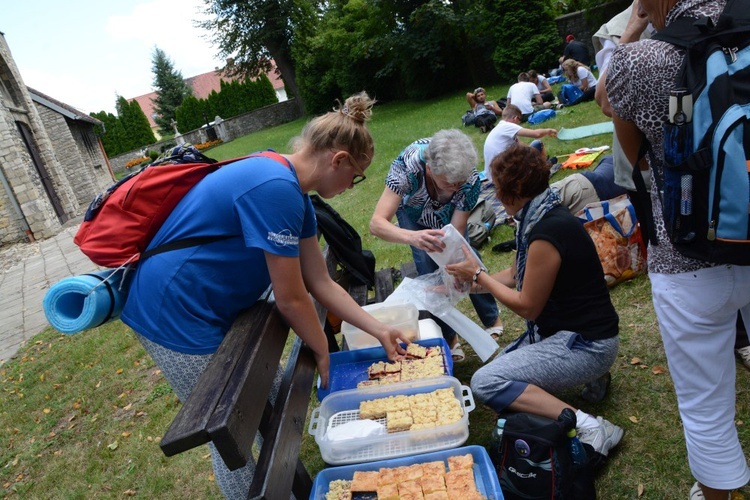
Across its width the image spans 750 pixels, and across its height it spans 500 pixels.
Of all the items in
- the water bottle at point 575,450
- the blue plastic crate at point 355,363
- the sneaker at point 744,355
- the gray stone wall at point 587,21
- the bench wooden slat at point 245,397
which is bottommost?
the sneaker at point 744,355

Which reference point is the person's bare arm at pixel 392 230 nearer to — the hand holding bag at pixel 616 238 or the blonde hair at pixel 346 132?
the blonde hair at pixel 346 132

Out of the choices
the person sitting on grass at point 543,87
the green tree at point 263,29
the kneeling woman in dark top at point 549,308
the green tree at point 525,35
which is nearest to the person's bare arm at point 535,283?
the kneeling woman in dark top at point 549,308

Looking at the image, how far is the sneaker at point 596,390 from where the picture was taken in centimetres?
303

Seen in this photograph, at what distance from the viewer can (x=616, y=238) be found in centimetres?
422

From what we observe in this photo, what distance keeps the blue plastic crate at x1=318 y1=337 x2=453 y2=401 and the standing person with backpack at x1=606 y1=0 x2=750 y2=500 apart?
3.98 feet

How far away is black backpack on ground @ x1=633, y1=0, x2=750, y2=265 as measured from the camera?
1.38m

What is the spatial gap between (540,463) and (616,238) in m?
2.59

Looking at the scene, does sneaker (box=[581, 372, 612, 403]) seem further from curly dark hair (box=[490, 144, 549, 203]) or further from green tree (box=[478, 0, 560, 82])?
green tree (box=[478, 0, 560, 82])

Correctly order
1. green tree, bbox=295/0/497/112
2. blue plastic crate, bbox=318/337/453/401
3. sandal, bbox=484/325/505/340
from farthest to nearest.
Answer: green tree, bbox=295/0/497/112
sandal, bbox=484/325/505/340
blue plastic crate, bbox=318/337/453/401

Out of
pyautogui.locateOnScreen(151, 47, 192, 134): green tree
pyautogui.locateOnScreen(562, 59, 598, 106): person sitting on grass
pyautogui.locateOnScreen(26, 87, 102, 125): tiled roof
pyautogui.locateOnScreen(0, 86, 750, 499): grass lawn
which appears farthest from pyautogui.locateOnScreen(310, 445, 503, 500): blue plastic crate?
pyautogui.locateOnScreen(151, 47, 192, 134): green tree

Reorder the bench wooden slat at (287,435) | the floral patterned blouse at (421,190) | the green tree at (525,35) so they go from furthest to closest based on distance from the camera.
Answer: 1. the green tree at (525,35)
2. the floral patterned blouse at (421,190)
3. the bench wooden slat at (287,435)

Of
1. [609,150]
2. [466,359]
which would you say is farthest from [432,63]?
[466,359]

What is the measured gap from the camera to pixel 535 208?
2.62 meters

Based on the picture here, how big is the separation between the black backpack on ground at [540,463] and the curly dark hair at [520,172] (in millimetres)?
1109
